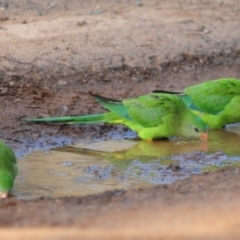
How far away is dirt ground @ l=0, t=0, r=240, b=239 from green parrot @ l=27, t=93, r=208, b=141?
0.96 ft

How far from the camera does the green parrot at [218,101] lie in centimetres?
916

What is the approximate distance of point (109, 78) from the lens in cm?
1026

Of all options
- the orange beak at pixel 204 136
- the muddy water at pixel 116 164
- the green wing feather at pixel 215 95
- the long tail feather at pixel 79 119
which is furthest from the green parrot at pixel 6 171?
the green wing feather at pixel 215 95

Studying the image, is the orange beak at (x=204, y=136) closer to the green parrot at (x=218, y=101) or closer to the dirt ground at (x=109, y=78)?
the green parrot at (x=218, y=101)

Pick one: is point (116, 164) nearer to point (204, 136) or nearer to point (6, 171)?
point (204, 136)

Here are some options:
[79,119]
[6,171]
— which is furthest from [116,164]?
[6,171]

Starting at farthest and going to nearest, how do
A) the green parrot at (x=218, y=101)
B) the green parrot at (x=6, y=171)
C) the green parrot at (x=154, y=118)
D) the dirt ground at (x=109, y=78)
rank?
the green parrot at (x=218, y=101), the green parrot at (x=154, y=118), the green parrot at (x=6, y=171), the dirt ground at (x=109, y=78)

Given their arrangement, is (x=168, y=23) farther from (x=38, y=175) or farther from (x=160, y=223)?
(x=160, y=223)

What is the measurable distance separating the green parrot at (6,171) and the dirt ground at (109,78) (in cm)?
42

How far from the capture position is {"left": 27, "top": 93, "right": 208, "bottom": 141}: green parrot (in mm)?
8812

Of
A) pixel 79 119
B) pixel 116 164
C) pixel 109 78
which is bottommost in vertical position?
pixel 116 164

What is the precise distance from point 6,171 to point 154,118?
2.47m

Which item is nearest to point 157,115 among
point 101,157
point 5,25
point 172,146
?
point 172,146

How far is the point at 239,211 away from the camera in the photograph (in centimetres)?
567
